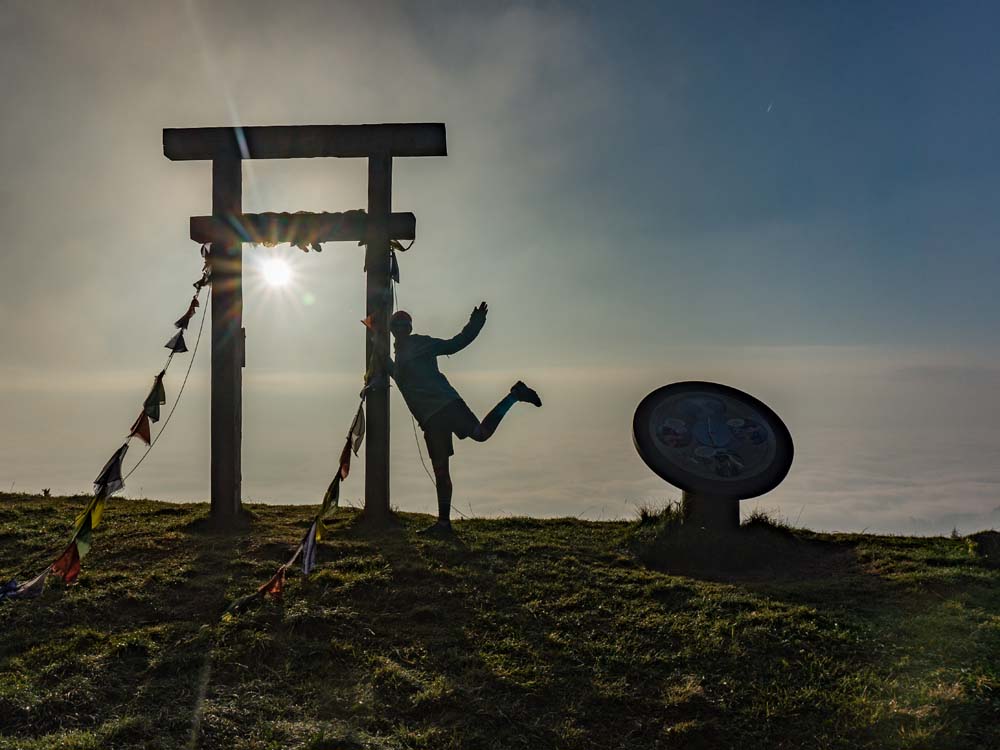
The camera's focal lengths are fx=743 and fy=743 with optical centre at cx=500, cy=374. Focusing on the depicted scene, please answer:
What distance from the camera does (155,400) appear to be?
714 cm

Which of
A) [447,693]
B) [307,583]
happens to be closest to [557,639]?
[447,693]

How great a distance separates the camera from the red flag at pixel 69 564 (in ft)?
18.9

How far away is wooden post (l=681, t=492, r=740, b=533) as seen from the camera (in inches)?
306

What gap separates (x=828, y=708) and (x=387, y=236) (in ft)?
19.8

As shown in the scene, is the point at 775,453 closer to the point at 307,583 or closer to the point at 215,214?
the point at 307,583

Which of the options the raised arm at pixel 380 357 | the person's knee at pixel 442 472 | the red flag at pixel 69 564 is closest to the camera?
the red flag at pixel 69 564

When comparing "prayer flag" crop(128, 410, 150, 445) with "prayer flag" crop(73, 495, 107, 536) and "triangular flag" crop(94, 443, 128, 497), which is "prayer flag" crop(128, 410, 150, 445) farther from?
"prayer flag" crop(73, 495, 107, 536)

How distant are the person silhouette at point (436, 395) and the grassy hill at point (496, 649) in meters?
0.78

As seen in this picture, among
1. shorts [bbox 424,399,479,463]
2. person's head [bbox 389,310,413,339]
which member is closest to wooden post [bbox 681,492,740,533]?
shorts [bbox 424,399,479,463]

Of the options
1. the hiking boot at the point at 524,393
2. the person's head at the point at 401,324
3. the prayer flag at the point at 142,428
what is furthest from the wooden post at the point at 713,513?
the prayer flag at the point at 142,428

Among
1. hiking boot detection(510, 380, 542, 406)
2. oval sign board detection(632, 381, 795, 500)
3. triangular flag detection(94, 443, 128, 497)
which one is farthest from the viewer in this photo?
oval sign board detection(632, 381, 795, 500)

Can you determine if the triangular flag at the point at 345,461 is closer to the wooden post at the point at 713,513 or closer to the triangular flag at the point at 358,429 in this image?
the triangular flag at the point at 358,429

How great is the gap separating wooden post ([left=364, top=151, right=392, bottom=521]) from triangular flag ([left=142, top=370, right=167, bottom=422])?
205 centimetres

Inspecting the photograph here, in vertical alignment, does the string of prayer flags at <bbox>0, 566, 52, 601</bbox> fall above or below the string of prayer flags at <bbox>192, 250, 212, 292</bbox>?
below
